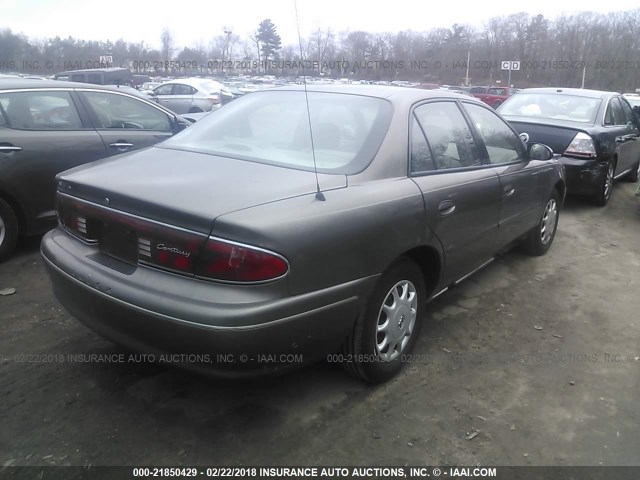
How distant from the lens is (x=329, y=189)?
→ 7.95 feet

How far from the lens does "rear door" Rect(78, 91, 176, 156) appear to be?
16.4 ft

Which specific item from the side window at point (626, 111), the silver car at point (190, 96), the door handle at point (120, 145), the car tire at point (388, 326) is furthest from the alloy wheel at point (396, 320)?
the silver car at point (190, 96)

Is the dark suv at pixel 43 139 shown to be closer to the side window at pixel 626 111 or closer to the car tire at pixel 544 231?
the car tire at pixel 544 231

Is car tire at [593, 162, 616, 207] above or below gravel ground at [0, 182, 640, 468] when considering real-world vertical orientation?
above

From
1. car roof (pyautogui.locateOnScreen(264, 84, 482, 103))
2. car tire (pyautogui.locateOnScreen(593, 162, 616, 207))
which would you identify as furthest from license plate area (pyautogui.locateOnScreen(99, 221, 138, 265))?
car tire (pyautogui.locateOnScreen(593, 162, 616, 207))

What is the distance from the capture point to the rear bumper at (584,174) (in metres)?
6.67

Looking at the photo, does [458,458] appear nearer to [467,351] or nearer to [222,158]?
[467,351]

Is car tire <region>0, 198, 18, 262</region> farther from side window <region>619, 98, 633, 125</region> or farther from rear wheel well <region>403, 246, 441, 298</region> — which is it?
side window <region>619, 98, 633, 125</region>

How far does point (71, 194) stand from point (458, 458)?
2264 millimetres

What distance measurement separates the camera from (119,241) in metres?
2.38

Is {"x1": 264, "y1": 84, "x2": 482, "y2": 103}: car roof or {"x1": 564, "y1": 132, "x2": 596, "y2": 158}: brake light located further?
{"x1": 564, "y1": 132, "x2": 596, "y2": 158}: brake light

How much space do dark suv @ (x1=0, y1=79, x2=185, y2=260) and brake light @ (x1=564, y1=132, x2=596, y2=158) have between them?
5267 millimetres

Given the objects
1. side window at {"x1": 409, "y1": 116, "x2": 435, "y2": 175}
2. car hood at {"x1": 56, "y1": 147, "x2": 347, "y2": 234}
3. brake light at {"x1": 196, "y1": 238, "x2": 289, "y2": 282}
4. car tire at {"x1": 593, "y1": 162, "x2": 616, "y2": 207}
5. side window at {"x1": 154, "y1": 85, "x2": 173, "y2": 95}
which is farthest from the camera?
side window at {"x1": 154, "y1": 85, "x2": 173, "y2": 95}

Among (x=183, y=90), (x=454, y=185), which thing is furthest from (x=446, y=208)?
(x=183, y=90)
